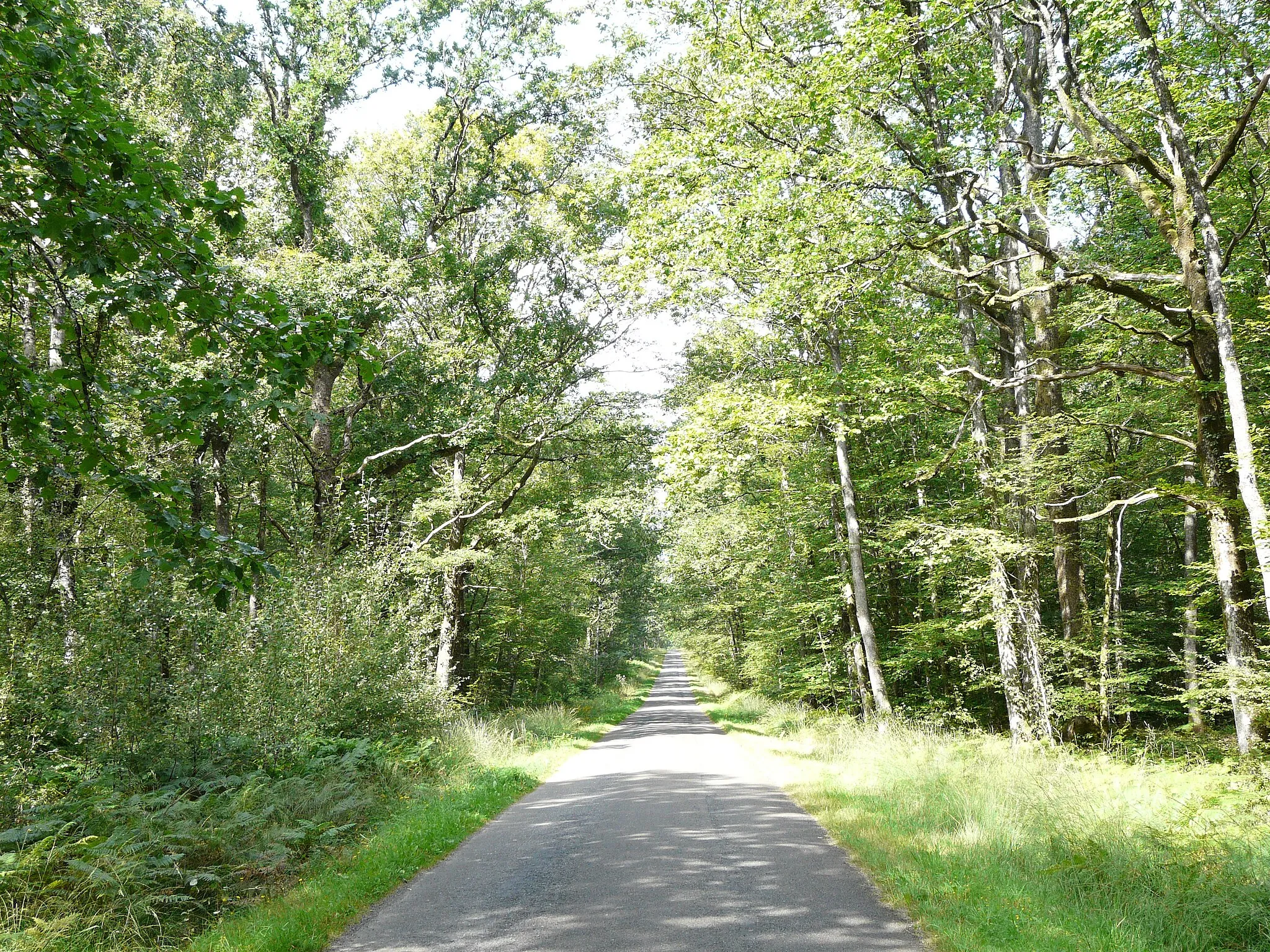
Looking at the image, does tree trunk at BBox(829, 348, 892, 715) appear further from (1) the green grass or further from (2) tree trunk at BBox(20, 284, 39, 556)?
(2) tree trunk at BBox(20, 284, 39, 556)

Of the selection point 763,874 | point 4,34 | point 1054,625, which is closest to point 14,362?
point 4,34

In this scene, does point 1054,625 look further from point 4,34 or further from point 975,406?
point 4,34

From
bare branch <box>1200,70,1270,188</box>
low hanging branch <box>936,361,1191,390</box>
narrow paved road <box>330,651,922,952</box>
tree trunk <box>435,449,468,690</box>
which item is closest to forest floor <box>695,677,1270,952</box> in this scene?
narrow paved road <box>330,651,922,952</box>

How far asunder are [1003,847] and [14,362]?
337 inches

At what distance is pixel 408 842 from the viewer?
7.61 m

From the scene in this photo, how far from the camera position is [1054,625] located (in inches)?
737

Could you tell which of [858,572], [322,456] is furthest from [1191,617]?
[322,456]

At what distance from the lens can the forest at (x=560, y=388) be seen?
512 cm

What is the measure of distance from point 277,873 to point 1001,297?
446 inches

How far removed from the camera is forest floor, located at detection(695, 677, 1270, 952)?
14.8 ft

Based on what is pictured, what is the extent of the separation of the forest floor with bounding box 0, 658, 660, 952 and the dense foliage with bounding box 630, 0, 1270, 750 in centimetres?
698

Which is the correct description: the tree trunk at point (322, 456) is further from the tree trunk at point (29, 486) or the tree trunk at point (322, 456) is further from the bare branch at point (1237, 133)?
the bare branch at point (1237, 133)

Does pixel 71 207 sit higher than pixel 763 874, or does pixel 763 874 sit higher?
pixel 71 207

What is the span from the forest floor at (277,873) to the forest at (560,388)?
70mm
